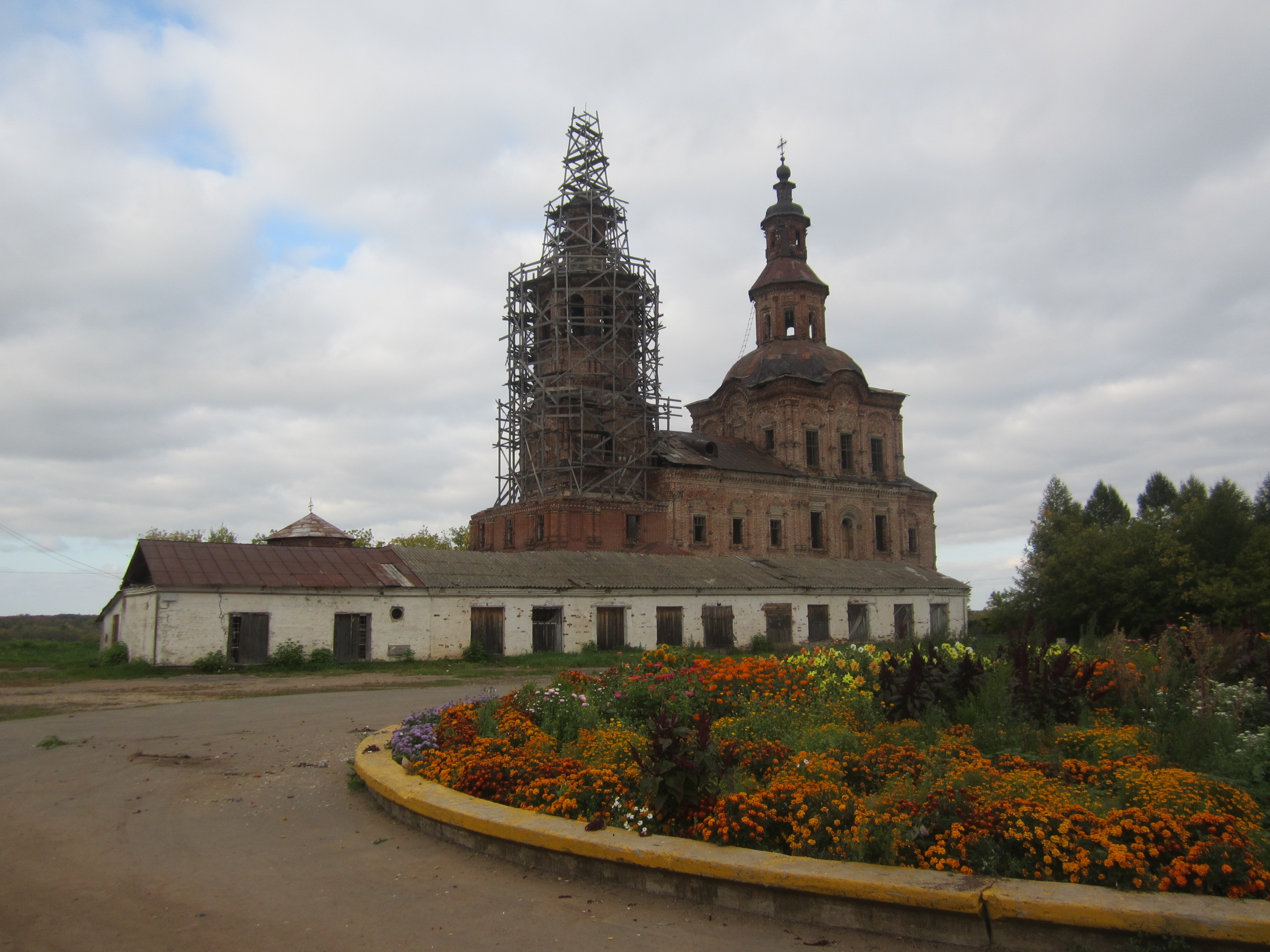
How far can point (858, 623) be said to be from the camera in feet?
116

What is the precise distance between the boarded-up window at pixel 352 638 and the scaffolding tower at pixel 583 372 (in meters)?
16.5

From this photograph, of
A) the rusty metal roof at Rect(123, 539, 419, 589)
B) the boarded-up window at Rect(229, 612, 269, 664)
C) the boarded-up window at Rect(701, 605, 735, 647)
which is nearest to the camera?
the boarded-up window at Rect(229, 612, 269, 664)

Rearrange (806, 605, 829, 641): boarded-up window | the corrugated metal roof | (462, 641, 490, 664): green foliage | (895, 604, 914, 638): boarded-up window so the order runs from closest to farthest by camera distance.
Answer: (462, 641, 490, 664): green foliage, the corrugated metal roof, (806, 605, 829, 641): boarded-up window, (895, 604, 914, 638): boarded-up window

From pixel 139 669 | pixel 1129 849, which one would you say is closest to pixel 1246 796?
pixel 1129 849

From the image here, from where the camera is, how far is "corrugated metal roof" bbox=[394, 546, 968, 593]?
94.0ft

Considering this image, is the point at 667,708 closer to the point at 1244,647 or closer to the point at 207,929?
the point at 207,929

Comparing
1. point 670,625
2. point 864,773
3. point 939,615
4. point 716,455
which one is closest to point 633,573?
point 670,625

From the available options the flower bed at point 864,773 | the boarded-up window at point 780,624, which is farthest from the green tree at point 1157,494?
the flower bed at point 864,773

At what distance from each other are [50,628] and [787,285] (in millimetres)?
56890

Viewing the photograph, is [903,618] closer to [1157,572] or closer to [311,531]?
[1157,572]

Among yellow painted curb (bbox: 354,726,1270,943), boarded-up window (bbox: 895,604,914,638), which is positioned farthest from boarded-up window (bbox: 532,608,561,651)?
yellow painted curb (bbox: 354,726,1270,943)

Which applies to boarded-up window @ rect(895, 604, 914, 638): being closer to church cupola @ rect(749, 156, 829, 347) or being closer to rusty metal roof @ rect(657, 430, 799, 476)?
rusty metal roof @ rect(657, 430, 799, 476)

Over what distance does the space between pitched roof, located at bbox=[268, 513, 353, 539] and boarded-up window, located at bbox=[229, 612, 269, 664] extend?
57.7ft

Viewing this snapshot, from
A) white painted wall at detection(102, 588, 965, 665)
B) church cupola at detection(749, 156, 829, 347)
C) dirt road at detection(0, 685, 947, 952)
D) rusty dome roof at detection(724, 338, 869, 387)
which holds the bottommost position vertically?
dirt road at detection(0, 685, 947, 952)
